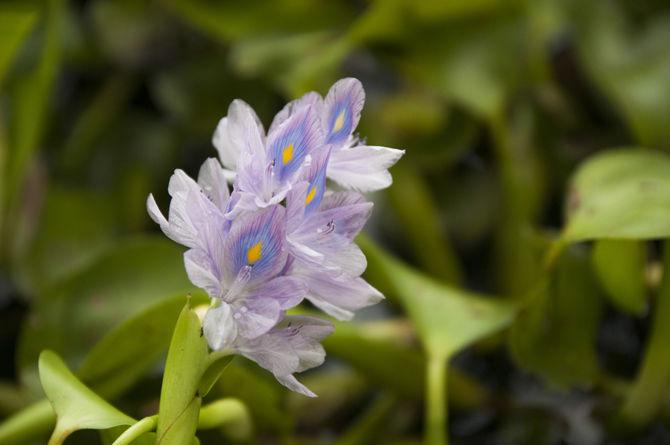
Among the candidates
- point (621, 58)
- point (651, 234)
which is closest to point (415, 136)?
point (621, 58)

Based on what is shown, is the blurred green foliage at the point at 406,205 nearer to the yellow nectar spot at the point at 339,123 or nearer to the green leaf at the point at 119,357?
the green leaf at the point at 119,357

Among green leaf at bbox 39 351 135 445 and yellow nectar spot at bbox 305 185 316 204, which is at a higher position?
yellow nectar spot at bbox 305 185 316 204

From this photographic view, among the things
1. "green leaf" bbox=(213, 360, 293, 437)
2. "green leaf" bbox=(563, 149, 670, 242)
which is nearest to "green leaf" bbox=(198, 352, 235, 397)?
"green leaf" bbox=(213, 360, 293, 437)

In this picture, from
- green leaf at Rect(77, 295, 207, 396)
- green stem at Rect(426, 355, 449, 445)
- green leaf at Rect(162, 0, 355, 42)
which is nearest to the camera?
green leaf at Rect(77, 295, 207, 396)

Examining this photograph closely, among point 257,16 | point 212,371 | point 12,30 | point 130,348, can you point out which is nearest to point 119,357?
point 130,348

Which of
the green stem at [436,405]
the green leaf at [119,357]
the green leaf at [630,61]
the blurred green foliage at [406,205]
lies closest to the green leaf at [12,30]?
the blurred green foliage at [406,205]

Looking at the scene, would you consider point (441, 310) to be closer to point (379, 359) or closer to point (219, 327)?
point (379, 359)

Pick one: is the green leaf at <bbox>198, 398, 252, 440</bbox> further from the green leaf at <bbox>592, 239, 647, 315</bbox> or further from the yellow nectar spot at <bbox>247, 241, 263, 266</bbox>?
the green leaf at <bbox>592, 239, 647, 315</bbox>
